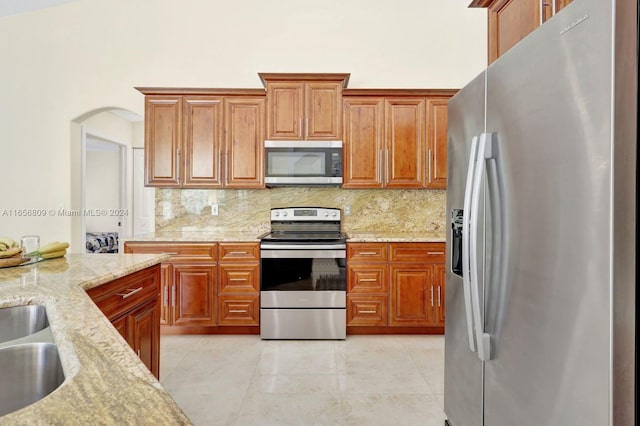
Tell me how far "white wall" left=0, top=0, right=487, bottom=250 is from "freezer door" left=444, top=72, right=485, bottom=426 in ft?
8.12

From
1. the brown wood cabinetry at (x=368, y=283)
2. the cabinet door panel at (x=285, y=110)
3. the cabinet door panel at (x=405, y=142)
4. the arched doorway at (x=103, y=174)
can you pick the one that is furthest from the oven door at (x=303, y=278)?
the arched doorway at (x=103, y=174)

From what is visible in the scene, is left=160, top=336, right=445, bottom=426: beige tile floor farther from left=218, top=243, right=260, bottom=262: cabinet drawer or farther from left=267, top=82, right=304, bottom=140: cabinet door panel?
left=267, top=82, right=304, bottom=140: cabinet door panel

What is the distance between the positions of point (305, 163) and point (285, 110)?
553 millimetres

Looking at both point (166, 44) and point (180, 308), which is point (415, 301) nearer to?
point (180, 308)

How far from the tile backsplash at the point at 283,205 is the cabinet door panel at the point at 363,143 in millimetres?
345

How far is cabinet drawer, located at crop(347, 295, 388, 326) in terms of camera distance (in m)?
3.12

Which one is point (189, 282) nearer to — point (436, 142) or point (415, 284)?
point (415, 284)

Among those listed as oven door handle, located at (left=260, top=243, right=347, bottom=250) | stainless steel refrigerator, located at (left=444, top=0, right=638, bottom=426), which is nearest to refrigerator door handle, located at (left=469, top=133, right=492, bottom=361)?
stainless steel refrigerator, located at (left=444, top=0, right=638, bottom=426)

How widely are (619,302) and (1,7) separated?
5.88 meters

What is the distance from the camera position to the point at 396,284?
3143 millimetres

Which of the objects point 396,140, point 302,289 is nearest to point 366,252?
point 302,289

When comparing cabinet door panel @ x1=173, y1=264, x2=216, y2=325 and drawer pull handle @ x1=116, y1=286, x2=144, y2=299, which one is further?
cabinet door panel @ x1=173, y1=264, x2=216, y2=325

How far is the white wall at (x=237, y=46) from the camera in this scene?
3.79 meters

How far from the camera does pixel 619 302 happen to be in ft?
2.49
